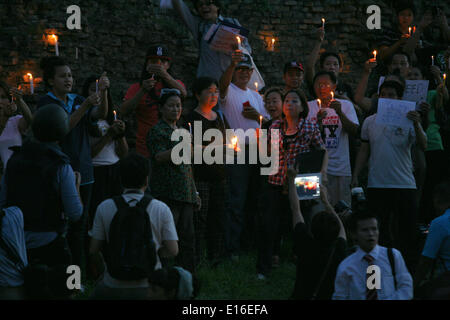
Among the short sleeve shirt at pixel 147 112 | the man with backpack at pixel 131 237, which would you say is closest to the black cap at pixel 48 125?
the man with backpack at pixel 131 237

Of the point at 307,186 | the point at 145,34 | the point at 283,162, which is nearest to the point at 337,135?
the point at 283,162

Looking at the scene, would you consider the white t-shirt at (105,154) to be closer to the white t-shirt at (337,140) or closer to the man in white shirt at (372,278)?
the white t-shirt at (337,140)

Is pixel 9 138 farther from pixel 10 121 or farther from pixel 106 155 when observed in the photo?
pixel 106 155

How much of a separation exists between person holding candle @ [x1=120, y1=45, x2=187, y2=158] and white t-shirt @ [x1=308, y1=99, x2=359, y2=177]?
1701mm

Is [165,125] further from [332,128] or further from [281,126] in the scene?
[332,128]

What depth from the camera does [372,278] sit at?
326 cm

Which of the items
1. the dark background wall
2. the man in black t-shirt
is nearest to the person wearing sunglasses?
the dark background wall

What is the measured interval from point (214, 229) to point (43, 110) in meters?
2.33

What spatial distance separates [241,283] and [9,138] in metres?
2.84

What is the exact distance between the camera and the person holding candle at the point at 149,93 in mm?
5293

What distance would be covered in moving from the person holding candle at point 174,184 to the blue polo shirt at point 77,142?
0.64m

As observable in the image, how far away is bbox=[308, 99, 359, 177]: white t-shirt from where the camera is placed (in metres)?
5.37

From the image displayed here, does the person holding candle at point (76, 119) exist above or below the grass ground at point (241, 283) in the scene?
above
